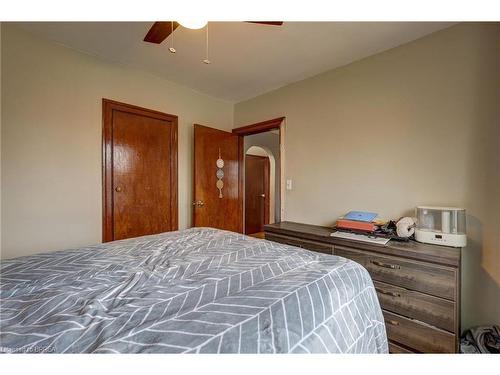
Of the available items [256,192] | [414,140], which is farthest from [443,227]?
[256,192]

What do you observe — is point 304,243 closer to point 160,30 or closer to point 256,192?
point 160,30

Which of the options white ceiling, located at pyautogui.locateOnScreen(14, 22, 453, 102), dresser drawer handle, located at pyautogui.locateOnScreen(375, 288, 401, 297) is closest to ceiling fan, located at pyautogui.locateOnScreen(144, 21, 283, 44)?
white ceiling, located at pyautogui.locateOnScreen(14, 22, 453, 102)

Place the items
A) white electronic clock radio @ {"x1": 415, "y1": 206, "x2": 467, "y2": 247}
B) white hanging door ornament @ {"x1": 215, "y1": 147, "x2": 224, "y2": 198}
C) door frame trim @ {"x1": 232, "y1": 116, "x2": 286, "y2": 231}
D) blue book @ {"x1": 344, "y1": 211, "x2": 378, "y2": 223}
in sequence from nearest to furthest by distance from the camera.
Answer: white electronic clock radio @ {"x1": 415, "y1": 206, "x2": 467, "y2": 247}, blue book @ {"x1": 344, "y1": 211, "x2": 378, "y2": 223}, door frame trim @ {"x1": 232, "y1": 116, "x2": 286, "y2": 231}, white hanging door ornament @ {"x1": 215, "y1": 147, "x2": 224, "y2": 198}

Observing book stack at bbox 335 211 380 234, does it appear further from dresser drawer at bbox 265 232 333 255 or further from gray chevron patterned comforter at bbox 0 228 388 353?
gray chevron patterned comforter at bbox 0 228 388 353

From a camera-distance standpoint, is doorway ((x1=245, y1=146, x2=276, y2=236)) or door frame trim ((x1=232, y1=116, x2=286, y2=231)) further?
doorway ((x1=245, y1=146, x2=276, y2=236))

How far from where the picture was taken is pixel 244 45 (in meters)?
1.96

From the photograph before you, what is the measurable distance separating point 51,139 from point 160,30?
1405mm

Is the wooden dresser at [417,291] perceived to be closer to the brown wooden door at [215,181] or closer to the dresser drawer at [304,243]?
the dresser drawer at [304,243]

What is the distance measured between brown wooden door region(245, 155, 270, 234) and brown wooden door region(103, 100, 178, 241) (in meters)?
2.51

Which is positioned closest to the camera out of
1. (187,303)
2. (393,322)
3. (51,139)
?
(187,303)

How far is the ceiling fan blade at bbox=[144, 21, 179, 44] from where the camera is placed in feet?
4.51

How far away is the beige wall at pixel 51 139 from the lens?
69.1 inches
